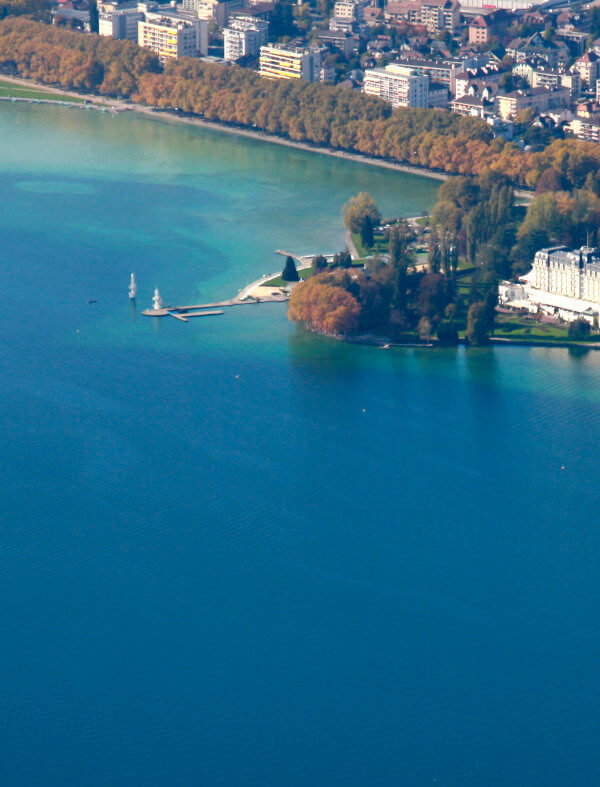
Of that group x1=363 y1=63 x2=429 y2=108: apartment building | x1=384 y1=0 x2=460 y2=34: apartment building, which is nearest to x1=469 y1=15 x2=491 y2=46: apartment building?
x1=384 y1=0 x2=460 y2=34: apartment building

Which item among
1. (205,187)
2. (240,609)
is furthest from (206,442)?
(205,187)

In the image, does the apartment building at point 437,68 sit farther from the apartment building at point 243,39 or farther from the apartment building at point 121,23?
the apartment building at point 121,23

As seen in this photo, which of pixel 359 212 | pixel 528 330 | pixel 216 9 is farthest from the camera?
pixel 216 9

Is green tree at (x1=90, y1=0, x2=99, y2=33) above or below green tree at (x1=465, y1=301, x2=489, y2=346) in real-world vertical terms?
above

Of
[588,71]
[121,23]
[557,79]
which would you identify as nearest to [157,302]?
[557,79]

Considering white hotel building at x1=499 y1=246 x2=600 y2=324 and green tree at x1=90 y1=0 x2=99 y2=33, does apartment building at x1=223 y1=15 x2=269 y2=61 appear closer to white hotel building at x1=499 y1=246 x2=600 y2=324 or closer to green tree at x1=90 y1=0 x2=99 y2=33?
green tree at x1=90 y1=0 x2=99 y2=33

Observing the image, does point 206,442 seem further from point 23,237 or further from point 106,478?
point 23,237


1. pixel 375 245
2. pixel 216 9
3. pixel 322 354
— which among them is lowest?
pixel 322 354

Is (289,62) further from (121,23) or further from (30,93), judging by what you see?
(30,93)
